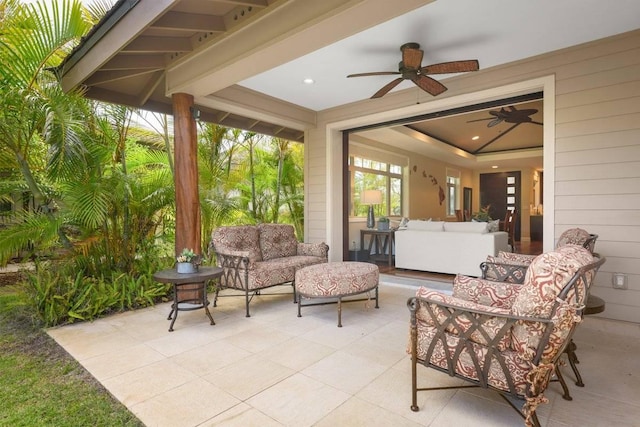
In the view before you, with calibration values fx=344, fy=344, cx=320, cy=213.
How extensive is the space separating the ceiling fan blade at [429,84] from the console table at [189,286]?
9.76 feet

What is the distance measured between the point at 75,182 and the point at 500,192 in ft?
41.2

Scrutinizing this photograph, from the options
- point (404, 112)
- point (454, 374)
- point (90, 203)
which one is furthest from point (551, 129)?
point (90, 203)

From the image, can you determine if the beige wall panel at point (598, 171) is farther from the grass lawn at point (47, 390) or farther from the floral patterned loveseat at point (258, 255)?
the grass lawn at point (47, 390)

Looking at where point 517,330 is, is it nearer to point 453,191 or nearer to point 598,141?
point 598,141

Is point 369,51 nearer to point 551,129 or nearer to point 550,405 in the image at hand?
point 551,129

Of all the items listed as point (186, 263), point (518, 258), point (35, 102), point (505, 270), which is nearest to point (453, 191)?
point (518, 258)

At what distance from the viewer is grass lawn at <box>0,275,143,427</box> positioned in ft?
6.30

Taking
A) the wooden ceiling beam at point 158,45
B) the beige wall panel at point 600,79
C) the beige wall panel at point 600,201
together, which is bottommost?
the beige wall panel at point 600,201

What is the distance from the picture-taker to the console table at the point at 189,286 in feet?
10.8

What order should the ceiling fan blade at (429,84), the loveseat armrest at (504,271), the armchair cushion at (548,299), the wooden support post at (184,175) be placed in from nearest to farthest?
the armchair cushion at (548,299), the loveseat armrest at (504,271), the ceiling fan blade at (429,84), the wooden support post at (184,175)

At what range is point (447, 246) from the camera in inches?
209

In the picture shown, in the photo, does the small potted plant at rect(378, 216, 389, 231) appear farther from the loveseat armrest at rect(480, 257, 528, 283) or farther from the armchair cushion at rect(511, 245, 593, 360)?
the armchair cushion at rect(511, 245, 593, 360)

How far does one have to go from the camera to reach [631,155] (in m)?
3.30

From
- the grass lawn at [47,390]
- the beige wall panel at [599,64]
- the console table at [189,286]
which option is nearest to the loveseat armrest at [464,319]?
the grass lawn at [47,390]
